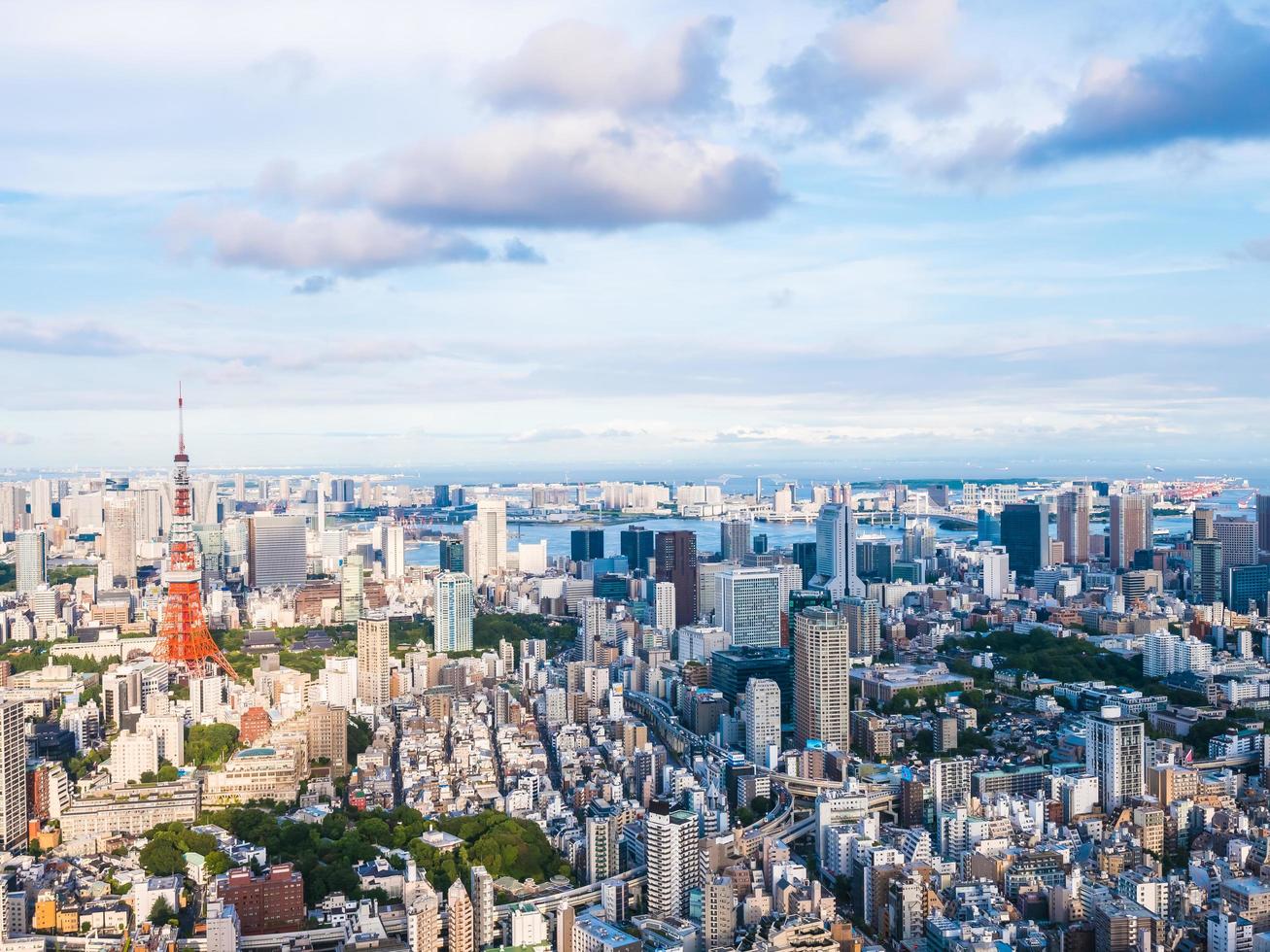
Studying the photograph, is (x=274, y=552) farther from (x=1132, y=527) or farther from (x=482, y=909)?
(x=482, y=909)

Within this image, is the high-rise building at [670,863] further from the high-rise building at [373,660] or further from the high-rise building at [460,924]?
the high-rise building at [373,660]

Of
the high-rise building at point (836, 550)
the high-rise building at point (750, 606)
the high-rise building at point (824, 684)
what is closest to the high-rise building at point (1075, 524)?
the high-rise building at point (836, 550)

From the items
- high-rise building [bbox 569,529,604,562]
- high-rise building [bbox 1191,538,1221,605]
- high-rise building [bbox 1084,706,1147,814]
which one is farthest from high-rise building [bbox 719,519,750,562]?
high-rise building [bbox 1084,706,1147,814]

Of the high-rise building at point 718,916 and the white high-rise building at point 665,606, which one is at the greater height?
the white high-rise building at point 665,606

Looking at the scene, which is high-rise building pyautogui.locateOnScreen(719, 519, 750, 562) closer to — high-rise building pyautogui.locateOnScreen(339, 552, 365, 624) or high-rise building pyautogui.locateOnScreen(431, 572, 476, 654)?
high-rise building pyautogui.locateOnScreen(339, 552, 365, 624)

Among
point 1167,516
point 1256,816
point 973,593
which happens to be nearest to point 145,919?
point 1256,816

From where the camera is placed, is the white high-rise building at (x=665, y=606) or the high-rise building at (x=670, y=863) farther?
the white high-rise building at (x=665, y=606)

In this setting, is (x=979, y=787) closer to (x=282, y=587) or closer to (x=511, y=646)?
(x=511, y=646)
